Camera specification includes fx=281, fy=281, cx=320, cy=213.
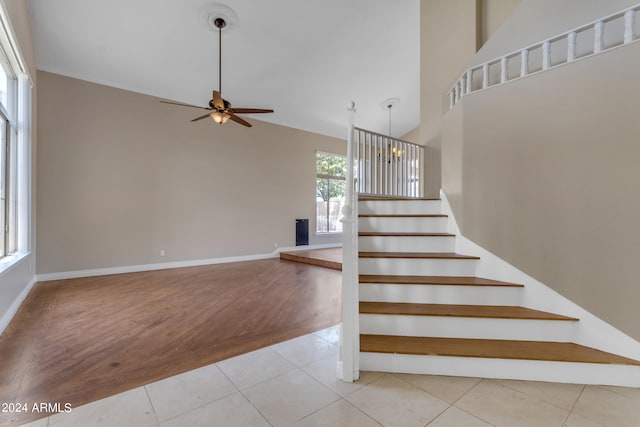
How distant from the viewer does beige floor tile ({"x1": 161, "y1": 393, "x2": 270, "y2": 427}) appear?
1.42m

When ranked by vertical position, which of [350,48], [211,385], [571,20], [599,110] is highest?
[350,48]

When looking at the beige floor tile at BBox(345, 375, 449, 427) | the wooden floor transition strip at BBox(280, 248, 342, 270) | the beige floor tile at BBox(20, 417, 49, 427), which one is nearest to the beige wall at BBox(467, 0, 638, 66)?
the beige floor tile at BBox(345, 375, 449, 427)

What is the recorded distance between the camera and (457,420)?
4.73 feet

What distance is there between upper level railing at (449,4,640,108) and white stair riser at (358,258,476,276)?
178 centimetres

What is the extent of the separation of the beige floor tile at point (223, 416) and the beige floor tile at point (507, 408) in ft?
3.69

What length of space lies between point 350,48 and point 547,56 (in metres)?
3.65

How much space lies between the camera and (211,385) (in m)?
1.76

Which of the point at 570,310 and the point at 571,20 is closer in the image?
the point at 570,310

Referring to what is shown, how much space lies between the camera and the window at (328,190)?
8.16 meters

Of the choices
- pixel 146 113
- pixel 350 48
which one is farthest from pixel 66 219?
pixel 350 48

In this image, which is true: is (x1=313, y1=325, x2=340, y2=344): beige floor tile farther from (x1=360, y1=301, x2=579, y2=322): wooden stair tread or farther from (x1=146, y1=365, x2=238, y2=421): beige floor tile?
(x1=146, y1=365, x2=238, y2=421): beige floor tile

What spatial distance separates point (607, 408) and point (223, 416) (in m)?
2.06

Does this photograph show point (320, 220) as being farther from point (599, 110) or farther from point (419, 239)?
point (599, 110)

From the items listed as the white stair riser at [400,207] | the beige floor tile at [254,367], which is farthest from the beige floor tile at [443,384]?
the white stair riser at [400,207]
